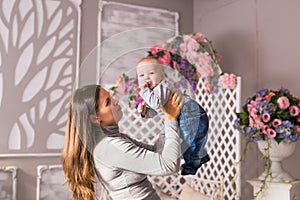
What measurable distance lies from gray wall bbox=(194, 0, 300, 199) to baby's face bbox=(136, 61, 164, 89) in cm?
227

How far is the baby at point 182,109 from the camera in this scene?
2.70ft

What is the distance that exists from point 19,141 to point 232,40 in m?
1.95

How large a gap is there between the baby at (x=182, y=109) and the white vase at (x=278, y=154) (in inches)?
69.3

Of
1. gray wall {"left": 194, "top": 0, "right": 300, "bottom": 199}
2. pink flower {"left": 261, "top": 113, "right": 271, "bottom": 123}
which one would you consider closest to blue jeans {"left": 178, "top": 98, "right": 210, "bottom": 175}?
pink flower {"left": 261, "top": 113, "right": 271, "bottom": 123}

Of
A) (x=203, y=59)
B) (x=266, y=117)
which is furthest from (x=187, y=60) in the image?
(x=266, y=117)

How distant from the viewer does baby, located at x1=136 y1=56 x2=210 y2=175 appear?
0.82 meters

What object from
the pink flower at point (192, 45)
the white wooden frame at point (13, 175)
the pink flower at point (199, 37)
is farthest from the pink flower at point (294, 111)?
the white wooden frame at point (13, 175)

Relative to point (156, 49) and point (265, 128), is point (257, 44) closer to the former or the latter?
point (265, 128)

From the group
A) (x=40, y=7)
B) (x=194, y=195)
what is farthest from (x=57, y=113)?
(x=194, y=195)

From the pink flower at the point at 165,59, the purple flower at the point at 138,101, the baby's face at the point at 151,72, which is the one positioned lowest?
the purple flower at the point at 138,101

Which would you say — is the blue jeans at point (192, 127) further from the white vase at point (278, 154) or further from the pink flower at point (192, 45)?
the white vase at point (278, 154)

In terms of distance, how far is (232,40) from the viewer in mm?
3504

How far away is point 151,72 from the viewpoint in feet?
2.72

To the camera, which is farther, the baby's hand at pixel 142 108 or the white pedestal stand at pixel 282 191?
the white pedestal stand at pixel 282 191
